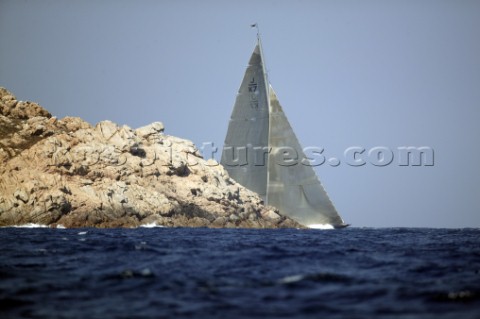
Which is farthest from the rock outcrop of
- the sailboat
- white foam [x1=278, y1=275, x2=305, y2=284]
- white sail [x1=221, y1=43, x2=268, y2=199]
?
white foam [x1=278, y1=275, x2=305, y2=284]

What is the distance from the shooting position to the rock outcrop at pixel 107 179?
68.5 metres

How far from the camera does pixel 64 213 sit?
68.7m

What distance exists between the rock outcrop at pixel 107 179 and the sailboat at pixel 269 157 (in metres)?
8.12

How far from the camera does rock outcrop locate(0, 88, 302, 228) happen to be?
225ft

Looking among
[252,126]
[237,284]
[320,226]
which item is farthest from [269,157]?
[237,284]

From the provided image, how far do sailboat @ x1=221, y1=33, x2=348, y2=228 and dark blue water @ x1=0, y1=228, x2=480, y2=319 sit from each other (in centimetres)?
3825

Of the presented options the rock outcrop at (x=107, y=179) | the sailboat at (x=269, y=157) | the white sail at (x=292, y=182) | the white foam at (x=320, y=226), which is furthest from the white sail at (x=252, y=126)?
the white foam at (x=320, y=226)

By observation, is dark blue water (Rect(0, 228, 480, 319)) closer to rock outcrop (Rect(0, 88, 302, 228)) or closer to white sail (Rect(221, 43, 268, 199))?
rock outcrop (Rect(0, 88, 302, 228))

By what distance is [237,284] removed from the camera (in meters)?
17.8

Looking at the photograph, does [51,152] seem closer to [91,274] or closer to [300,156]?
[300,156]

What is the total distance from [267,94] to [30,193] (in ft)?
95.9

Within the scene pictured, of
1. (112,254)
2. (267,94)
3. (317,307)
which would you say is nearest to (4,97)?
(267,94)

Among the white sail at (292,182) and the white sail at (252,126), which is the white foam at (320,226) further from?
the white sail at (252,126)

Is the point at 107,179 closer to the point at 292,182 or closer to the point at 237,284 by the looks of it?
the point at 292,182
